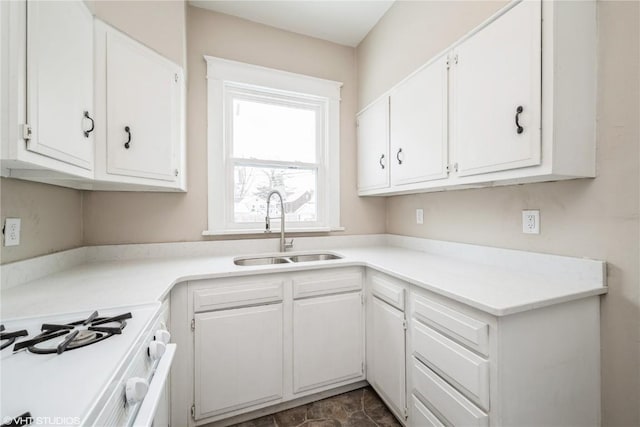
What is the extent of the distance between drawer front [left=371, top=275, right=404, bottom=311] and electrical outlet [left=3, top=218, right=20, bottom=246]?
181 cm

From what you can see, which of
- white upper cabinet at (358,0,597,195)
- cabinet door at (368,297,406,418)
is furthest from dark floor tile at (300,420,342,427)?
white upper cabinet at (358,0,597,195)

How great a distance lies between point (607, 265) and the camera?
115 centimetres

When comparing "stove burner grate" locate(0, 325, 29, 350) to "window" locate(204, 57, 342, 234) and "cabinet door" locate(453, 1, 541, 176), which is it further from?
"cabinet door" locate(453, 1, 541, 176)

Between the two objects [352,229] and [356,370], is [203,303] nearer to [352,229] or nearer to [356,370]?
[356,370]

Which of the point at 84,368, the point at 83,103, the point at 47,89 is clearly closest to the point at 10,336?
the point at 84,368

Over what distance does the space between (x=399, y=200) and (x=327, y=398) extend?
1.65 meters

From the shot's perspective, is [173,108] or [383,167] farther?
[383,167]

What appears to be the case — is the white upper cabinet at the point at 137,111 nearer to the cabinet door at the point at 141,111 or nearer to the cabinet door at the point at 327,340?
the cabinet door at the point at 141,111

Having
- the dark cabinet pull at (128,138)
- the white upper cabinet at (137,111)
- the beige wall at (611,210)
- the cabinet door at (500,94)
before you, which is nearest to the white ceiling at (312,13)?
the white upper cabinet at (137,111)

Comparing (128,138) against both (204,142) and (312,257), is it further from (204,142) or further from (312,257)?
(312,257)

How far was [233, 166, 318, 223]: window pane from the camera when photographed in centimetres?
231

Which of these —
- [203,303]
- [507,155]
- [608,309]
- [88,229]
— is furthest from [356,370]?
[88,229]

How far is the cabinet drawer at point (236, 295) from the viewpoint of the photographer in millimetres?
1507

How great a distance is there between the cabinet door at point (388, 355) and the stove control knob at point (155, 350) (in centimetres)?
115
